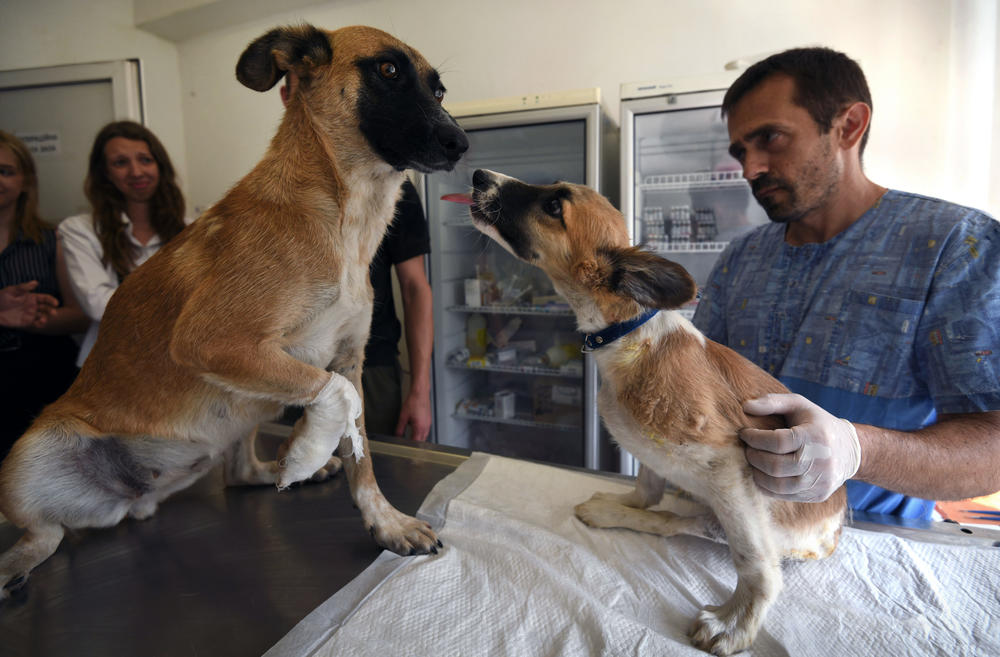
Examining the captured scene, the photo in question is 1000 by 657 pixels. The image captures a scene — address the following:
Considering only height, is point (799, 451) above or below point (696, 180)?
below

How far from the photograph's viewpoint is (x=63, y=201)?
3.22m

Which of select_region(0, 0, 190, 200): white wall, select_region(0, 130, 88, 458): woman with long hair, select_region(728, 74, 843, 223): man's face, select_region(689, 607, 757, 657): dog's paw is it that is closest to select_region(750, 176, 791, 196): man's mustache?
select_region(728, 74, 843, 223): man's face

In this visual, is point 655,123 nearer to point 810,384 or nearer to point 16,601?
point 810,384

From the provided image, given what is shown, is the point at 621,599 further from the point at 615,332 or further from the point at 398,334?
the point at 398,334

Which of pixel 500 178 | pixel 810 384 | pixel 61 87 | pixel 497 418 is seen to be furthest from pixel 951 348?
pixel 61 87

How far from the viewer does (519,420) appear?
10.5ft

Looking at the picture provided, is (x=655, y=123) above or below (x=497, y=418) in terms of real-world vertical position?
above

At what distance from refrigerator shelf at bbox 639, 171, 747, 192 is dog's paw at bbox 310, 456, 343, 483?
87.4 inches

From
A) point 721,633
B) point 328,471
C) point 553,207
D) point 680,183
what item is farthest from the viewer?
point 680,183

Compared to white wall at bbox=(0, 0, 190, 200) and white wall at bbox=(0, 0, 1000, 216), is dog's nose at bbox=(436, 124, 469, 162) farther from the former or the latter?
white wall at bbox=(0, 0, 190, 200)

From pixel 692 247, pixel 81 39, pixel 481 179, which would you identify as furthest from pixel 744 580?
pixel 81 39

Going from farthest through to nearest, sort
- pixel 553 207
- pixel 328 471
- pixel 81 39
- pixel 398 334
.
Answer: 1. pixel 81 39
2. pixel 398 334
3. pixel 328 471
4. pixel 553 207

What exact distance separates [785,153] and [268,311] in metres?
1.32

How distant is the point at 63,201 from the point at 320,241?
3.72 meters
